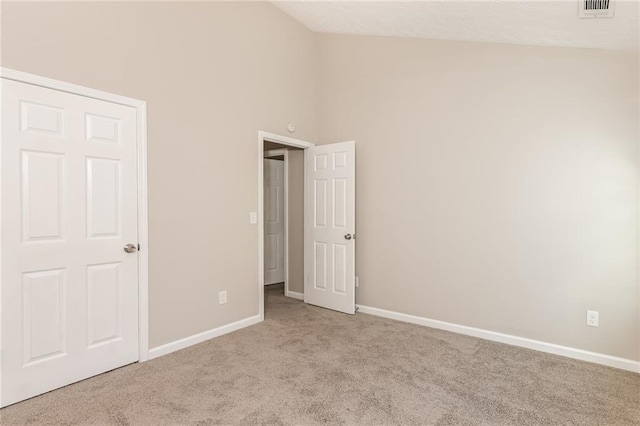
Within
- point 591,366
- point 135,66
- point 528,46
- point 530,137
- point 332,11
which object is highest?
point 332,11

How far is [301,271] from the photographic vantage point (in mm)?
4902

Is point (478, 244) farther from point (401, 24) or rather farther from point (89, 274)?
point (89, 274)

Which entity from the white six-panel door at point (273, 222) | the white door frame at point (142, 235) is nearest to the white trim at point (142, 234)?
the white door frame at point (142, 235)

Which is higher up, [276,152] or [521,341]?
[276,152]

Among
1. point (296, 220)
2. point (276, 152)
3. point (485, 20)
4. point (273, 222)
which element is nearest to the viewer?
point (485, 20)

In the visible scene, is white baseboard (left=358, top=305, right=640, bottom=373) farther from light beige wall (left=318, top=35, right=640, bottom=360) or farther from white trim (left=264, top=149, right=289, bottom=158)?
white trim (left=264, top=149, right=289, bottom=158)

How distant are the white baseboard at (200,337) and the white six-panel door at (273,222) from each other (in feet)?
6.55

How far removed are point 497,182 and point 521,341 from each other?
146 cm

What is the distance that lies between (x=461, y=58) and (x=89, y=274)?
375cm

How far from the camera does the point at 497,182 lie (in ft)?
11.0

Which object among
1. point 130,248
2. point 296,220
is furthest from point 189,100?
point 296,220

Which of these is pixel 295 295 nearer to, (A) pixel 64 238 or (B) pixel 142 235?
(B) pixel 142 235

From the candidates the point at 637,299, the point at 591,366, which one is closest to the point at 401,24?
the point at 637,299

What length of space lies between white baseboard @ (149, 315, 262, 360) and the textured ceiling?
3.36m
